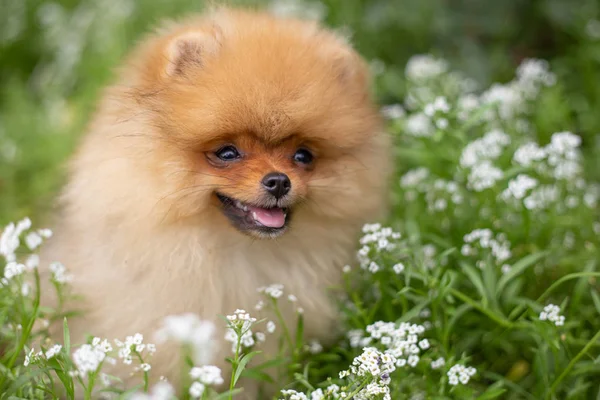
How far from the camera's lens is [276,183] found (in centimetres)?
227

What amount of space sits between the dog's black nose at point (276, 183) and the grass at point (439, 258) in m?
0.43

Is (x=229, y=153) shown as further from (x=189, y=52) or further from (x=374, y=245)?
(x=374, y=245)

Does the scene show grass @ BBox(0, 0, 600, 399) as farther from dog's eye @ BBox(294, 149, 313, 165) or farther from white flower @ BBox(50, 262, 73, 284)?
dog's eye @ BBox(294, 149, 313, 165)

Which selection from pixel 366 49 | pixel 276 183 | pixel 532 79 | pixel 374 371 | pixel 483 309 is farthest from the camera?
pixel 366 49

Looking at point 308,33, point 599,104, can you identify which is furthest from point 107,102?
point 599,104

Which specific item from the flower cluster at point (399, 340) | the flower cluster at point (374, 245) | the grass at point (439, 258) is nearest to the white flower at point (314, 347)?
the grass at point (439, 258)

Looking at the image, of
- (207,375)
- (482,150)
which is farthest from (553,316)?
(207,375)

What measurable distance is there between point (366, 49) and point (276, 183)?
2.90 meters

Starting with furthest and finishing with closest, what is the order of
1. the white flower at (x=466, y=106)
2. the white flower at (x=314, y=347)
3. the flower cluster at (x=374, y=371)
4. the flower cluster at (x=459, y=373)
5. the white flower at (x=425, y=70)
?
the white flower at (x=425, y=70), the white flower at (x=466, y=106), the white flower at (x=314, y=347), the flower cluster at (x=459, y=373), the flower cluster at (x=374, y=371)

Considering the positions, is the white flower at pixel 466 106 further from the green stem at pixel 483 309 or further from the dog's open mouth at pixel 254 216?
the dog's open mouth at pixel 254 216

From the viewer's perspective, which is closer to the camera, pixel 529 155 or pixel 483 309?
pixel 483 309

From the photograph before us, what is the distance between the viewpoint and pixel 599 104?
4.55 m

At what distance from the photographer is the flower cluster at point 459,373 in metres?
2.26

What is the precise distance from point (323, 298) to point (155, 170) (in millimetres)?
837
